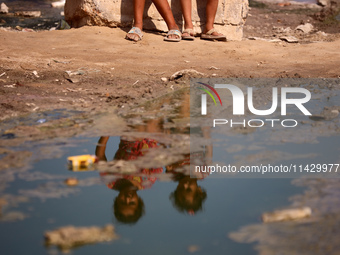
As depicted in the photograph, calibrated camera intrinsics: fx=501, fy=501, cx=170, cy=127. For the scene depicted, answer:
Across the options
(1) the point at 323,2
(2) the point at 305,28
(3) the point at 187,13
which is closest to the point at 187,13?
(3) the point at 187,13

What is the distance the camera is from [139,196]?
7.15 ft

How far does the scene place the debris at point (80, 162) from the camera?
2445 mm

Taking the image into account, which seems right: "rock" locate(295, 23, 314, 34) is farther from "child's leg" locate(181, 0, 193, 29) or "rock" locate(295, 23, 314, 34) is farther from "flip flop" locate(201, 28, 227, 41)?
"child's leg" locate(181, 0, 193, 29)

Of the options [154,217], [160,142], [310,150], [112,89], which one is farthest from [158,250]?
[112,89]

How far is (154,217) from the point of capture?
1.98m

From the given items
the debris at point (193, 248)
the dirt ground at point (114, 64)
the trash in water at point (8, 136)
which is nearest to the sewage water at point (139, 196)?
the debris at point (193, 248)

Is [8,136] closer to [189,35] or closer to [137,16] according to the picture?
[137,16]

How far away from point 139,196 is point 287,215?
631 millimetres

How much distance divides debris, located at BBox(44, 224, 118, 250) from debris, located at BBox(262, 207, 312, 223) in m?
0.60

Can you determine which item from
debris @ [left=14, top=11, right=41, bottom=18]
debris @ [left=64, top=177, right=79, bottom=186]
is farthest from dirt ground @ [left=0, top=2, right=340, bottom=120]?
debris @ [left=14, top=11, right=41, bottom=18]

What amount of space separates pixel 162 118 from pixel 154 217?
4.51 feet

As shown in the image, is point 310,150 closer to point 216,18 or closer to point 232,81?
point 232,81

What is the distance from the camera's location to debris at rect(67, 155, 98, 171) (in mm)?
2445

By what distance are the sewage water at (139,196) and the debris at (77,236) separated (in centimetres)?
2
